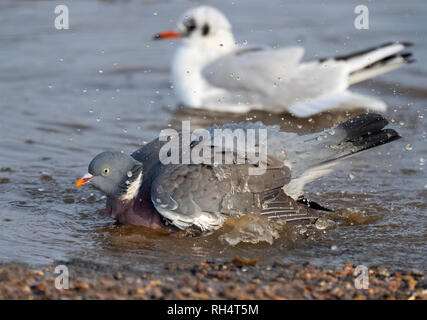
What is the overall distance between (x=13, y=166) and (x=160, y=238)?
2113 mm

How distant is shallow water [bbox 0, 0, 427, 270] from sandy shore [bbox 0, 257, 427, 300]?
224 millimetres

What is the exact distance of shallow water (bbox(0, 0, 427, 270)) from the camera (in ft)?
16.0

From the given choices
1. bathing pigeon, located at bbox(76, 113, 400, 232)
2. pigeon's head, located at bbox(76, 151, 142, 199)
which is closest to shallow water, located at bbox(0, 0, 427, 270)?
bathing pigeon, located at bbox(76, 113, 400, 232)

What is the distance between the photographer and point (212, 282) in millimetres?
4137

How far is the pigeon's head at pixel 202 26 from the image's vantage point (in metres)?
9.21

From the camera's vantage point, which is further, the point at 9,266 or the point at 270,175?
the point at 270,175

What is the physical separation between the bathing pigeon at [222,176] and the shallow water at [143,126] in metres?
0.16

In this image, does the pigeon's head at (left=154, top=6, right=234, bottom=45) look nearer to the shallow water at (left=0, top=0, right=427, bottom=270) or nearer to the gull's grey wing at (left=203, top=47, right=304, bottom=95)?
the shallow water at (left=0, top=0, right=427, bottom=270)

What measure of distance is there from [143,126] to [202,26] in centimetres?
204

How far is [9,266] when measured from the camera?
434 cm

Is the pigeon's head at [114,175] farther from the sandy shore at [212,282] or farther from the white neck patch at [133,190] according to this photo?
the sandy shore at [212,282]

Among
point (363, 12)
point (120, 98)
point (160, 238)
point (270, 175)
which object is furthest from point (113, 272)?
point (363, 12)
